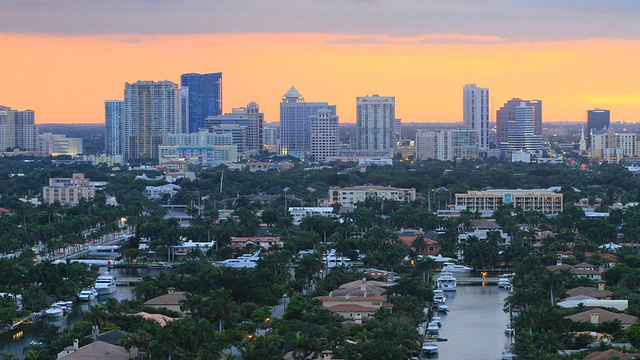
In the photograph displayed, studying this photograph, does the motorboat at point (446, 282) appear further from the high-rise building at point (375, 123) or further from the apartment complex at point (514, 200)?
the high-rise building at point (375, 123)

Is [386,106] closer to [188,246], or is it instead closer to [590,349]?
[188,246]

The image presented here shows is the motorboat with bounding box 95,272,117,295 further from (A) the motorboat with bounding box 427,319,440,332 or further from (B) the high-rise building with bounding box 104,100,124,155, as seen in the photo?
(B) the high-rise building with bounding box 104,100,124,155

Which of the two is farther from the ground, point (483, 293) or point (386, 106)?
point (386, 106)

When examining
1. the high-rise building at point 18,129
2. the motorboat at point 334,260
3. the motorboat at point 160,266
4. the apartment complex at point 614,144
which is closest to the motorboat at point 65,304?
the motorboat at point 160,266

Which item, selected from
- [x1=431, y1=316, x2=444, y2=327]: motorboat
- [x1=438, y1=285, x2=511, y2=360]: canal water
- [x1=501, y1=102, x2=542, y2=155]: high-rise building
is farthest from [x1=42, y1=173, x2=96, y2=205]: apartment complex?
[x1=501, y1=102, x2=542, y2=155]: high-rise building

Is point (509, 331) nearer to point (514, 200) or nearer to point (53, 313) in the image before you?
point (53, 313)

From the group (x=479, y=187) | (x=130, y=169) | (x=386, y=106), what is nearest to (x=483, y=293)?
(x=479, y=187)
